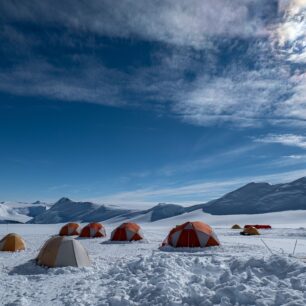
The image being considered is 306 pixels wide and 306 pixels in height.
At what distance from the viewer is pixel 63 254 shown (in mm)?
13961

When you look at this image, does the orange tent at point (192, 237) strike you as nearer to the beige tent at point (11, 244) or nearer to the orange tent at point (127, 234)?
the orange tent at point (127, 234)

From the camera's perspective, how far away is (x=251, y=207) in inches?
6683

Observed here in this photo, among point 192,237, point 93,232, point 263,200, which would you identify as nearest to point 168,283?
point 192,237

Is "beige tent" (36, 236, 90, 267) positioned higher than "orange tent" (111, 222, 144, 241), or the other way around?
"orange tent" (111, 222, 144, 241)

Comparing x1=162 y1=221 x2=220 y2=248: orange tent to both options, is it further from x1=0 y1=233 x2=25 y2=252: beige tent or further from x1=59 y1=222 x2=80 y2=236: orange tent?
x1=59 y1=222 x2=80 y2=236: orange tent

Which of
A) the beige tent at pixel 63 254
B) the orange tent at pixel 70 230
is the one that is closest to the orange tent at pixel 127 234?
the orange tent at pixel 70 230

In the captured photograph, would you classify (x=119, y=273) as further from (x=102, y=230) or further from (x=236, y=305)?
(x=102, y=230)


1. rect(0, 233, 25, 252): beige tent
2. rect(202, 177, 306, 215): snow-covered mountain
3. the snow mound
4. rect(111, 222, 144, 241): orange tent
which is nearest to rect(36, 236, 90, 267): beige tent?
the snow mound

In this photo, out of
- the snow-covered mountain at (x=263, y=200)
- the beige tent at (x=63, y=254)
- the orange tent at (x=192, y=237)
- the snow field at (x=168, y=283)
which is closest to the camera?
the snow field at (x=168, y=283)

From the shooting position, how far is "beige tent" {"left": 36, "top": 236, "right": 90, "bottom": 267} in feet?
45.4

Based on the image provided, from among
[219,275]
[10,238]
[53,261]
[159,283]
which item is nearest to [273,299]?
[219,275]

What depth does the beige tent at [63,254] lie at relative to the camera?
13.8 meters

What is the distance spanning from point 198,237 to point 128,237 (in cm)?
763

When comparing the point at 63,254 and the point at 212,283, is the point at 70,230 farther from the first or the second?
the point at 212,283
